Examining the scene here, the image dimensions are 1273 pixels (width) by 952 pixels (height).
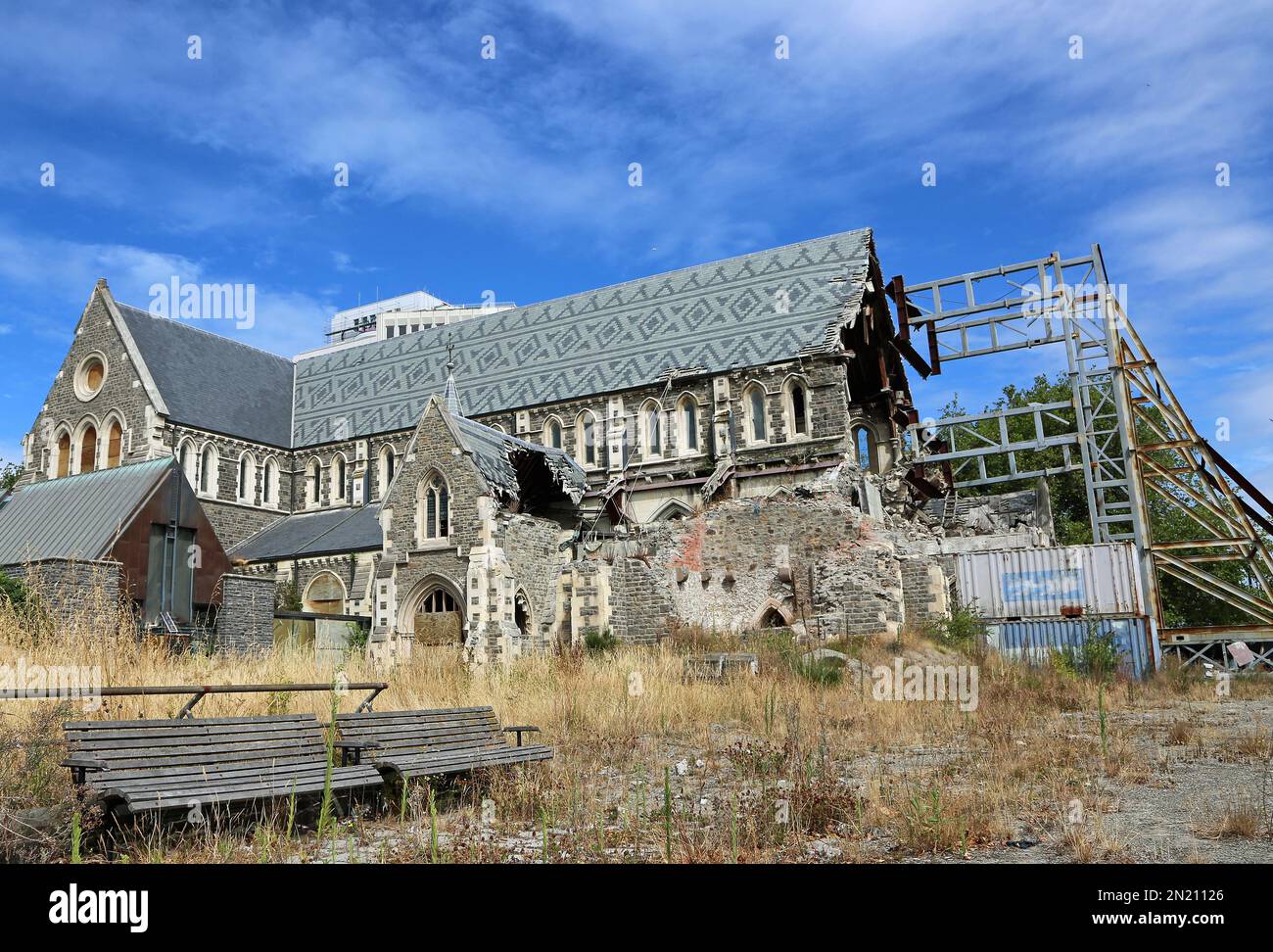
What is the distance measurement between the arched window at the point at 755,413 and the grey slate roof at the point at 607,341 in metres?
0.94

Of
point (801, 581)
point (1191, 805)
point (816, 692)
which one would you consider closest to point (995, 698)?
point (816, 692)

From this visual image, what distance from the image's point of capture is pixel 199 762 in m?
6.74

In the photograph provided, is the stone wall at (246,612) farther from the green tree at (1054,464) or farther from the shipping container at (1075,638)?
the green tree at (1054,464)

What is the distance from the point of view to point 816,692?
1430cm

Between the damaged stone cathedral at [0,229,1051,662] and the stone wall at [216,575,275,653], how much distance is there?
0.36ft

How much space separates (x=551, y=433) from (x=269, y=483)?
40.9ft

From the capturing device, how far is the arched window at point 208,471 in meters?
34.9

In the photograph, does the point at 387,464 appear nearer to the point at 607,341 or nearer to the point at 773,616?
the point at 607,341

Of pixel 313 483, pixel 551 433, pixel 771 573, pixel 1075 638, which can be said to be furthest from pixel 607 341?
pixel 1075 638

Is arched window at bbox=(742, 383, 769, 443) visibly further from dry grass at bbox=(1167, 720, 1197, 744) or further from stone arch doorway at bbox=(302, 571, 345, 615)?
dry grass at bbox=(1167, 720, 1197, 744)

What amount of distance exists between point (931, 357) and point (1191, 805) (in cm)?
2707

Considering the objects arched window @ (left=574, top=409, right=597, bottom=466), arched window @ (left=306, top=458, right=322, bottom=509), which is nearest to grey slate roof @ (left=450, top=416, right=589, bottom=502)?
arched window @ (left=574, top=409, right=597, bottom=466)

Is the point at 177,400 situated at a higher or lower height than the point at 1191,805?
higher
